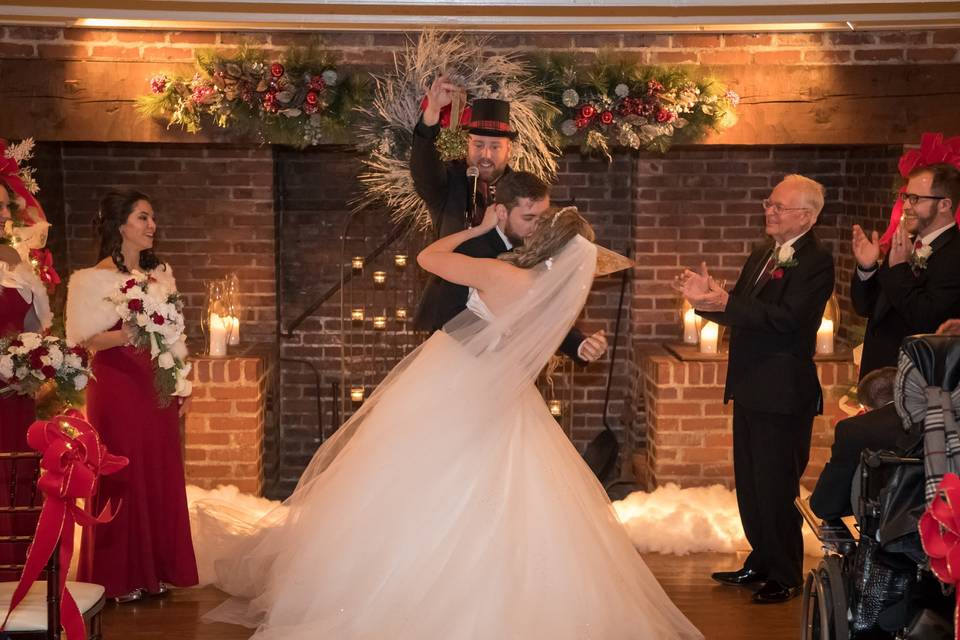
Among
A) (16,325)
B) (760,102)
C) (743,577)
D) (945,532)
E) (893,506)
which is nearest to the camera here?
(945,532)

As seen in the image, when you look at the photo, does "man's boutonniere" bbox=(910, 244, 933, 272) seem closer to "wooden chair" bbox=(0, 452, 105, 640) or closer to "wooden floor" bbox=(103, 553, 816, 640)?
"wooden floor" bbox=(103, 553, 816, 640)

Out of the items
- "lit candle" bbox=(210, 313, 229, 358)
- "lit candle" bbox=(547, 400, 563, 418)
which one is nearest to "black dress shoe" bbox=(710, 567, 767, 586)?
"lit candle" bbox=(547, 400, 563, 418)

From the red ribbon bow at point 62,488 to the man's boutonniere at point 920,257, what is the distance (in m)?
3.14

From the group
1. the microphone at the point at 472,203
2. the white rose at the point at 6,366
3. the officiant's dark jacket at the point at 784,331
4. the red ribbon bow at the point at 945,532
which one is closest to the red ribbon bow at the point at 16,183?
the white rose at the point at 6,366

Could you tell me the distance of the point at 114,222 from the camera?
15.3 ft

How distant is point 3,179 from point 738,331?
318cm

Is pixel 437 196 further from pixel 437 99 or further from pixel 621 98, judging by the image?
pixel 621 98

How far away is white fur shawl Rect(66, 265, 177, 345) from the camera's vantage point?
15.0ft

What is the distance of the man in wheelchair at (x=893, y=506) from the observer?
10.2ft

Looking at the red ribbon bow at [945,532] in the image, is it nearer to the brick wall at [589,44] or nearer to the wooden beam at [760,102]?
the wooden beam at [760,102]

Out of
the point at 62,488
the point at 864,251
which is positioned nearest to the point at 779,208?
the point at 864,251

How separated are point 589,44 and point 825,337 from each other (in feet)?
6.65

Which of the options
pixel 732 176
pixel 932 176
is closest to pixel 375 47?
pixel 732 176

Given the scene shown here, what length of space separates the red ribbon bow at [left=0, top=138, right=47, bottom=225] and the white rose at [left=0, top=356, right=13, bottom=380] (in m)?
0.94
